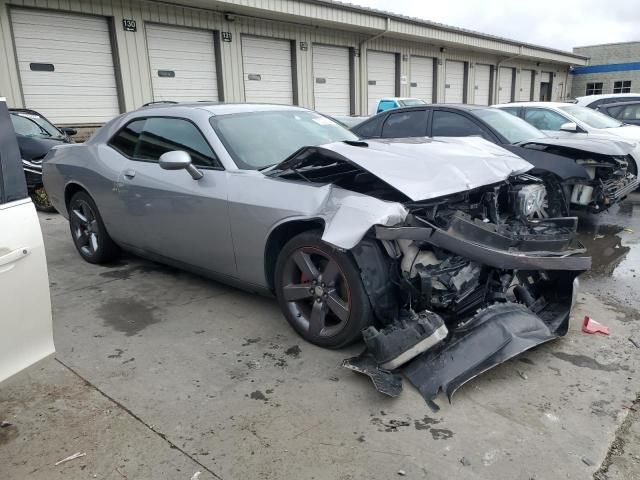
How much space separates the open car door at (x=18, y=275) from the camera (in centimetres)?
212

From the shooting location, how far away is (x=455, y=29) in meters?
22.3

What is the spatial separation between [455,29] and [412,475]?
23305mm

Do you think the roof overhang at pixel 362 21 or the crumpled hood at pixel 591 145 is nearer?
the crumpled hood at pixel 591 145

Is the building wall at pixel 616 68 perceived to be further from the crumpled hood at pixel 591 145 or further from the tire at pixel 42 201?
the tire at pixel 42 201

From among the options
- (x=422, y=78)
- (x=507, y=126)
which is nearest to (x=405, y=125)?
(x=507, y=126)

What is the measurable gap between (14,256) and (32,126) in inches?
336

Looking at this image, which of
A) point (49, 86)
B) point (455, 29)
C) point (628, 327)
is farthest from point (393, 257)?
point (455, 29)

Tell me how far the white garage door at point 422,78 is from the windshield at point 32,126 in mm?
16625

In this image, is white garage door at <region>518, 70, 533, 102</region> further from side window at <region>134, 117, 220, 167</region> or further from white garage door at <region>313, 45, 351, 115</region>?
side window at <region>134, 117, 220, 167</region>

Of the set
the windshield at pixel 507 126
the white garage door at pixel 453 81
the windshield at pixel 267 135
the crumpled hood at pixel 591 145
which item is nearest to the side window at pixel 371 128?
the windshield at pixel 507 126

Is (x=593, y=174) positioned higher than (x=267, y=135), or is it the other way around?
(x=267, y=135)

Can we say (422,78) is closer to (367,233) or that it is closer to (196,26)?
(196,26)

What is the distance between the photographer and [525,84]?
3203cm

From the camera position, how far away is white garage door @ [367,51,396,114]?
2036cm
